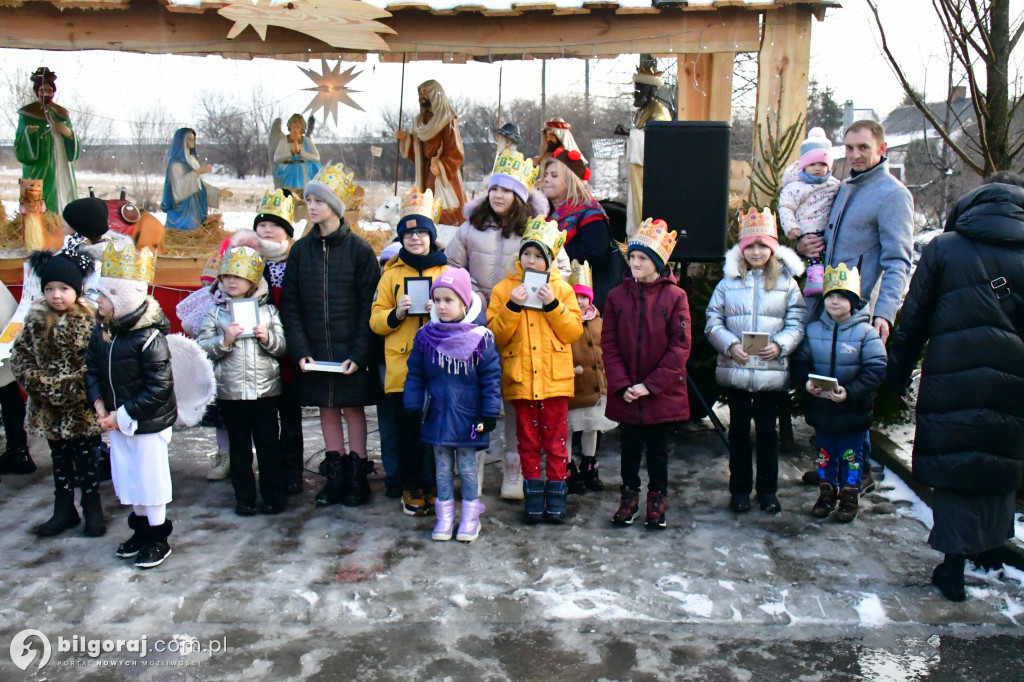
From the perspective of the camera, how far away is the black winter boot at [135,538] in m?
4.71

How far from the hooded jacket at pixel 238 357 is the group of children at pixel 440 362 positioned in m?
0.01

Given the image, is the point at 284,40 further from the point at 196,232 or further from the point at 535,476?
the point at 535,476

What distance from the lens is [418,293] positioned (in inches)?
207

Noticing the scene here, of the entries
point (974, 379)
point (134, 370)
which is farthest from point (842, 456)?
point (134, 370)

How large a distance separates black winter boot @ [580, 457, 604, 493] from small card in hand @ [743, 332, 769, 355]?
136cm

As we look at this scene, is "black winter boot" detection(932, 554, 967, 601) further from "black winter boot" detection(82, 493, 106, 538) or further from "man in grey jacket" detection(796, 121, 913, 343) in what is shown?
"black winter boot" detection(82, 493, 106, 538)

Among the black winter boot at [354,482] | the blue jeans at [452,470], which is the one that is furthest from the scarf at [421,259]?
the black winter boot at [354,482]

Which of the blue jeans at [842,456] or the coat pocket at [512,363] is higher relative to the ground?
the coat pocket at [512,363]

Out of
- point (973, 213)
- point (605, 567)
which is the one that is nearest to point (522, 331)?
point (605, 567)

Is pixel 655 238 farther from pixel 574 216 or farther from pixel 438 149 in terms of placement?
pixel 438 149

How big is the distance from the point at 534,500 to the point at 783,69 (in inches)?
184

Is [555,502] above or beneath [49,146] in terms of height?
beneath

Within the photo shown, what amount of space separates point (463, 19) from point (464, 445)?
4.41 metres

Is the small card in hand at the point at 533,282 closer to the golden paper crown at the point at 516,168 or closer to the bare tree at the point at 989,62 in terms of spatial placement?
the golden paper crown at the point at 516,168
